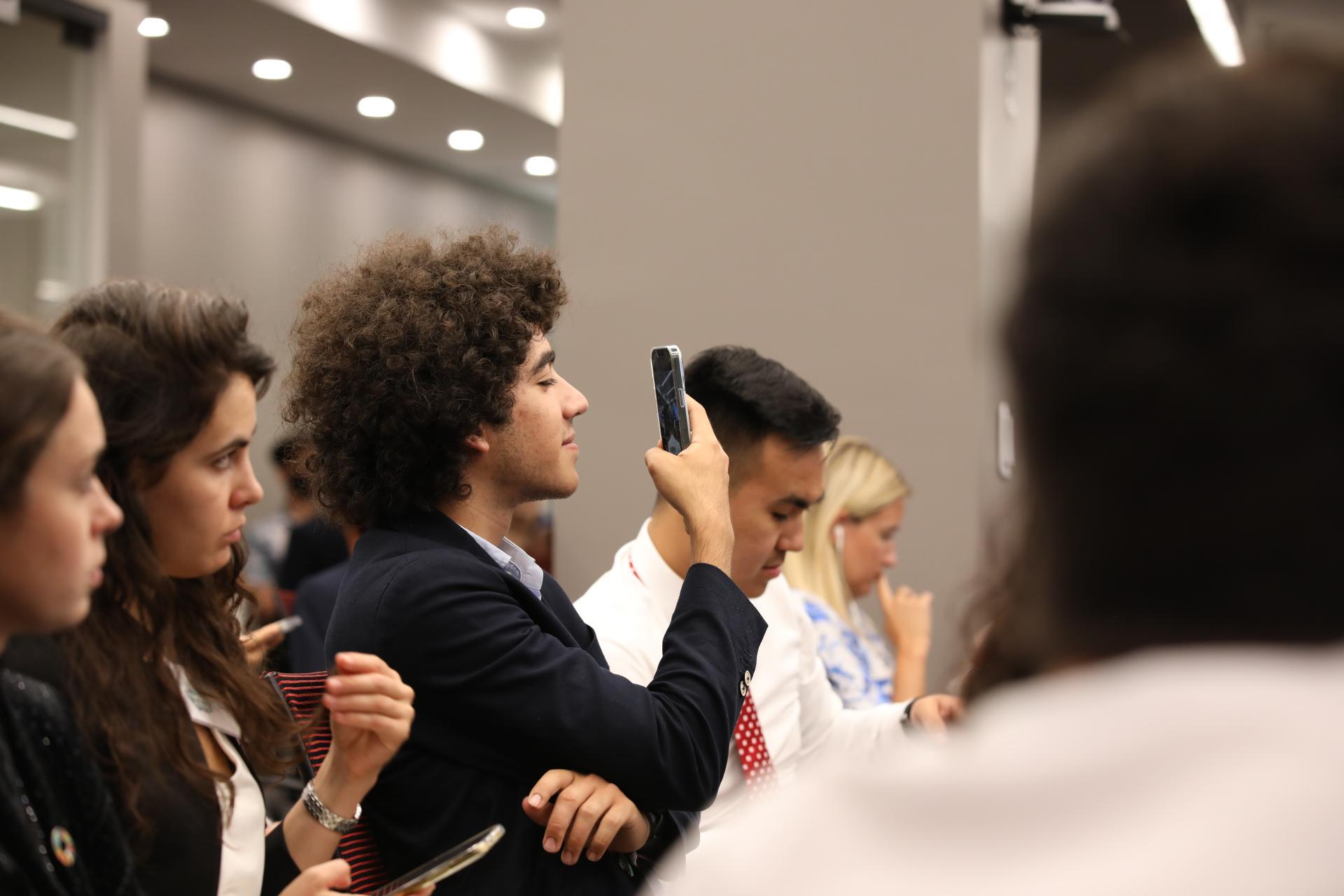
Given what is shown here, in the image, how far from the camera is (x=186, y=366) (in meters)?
1.43

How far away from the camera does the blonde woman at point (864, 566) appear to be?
3328 millimetres

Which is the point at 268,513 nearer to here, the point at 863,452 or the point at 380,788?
the point at 863,452

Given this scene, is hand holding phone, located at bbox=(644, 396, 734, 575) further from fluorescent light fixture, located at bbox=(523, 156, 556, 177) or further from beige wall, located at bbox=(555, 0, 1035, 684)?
fluorescent light fixture, located at bbox=(523, 156, 556, 177)

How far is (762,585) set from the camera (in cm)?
243

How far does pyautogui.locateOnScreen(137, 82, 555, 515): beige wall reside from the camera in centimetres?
749

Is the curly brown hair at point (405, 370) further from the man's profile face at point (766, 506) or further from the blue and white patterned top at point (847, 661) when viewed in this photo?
the blue and white patterned top at point (847, 661)

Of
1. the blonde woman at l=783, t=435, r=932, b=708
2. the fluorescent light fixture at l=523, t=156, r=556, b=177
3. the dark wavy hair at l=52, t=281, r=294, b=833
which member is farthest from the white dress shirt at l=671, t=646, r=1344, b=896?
the fluorescent light fixture at l=523, t=156, r=556, b=177

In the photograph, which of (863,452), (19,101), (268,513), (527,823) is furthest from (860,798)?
(268,513)

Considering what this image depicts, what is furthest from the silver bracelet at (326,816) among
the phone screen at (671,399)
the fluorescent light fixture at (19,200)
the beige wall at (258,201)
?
the beige wall at (258,201)

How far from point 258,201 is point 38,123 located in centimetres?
258

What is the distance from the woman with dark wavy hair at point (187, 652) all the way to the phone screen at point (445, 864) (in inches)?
4.5

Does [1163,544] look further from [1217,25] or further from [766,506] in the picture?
[1217,25]

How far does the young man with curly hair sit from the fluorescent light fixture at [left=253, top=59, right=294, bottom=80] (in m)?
6.04

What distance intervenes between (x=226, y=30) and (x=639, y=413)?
4.34 m
